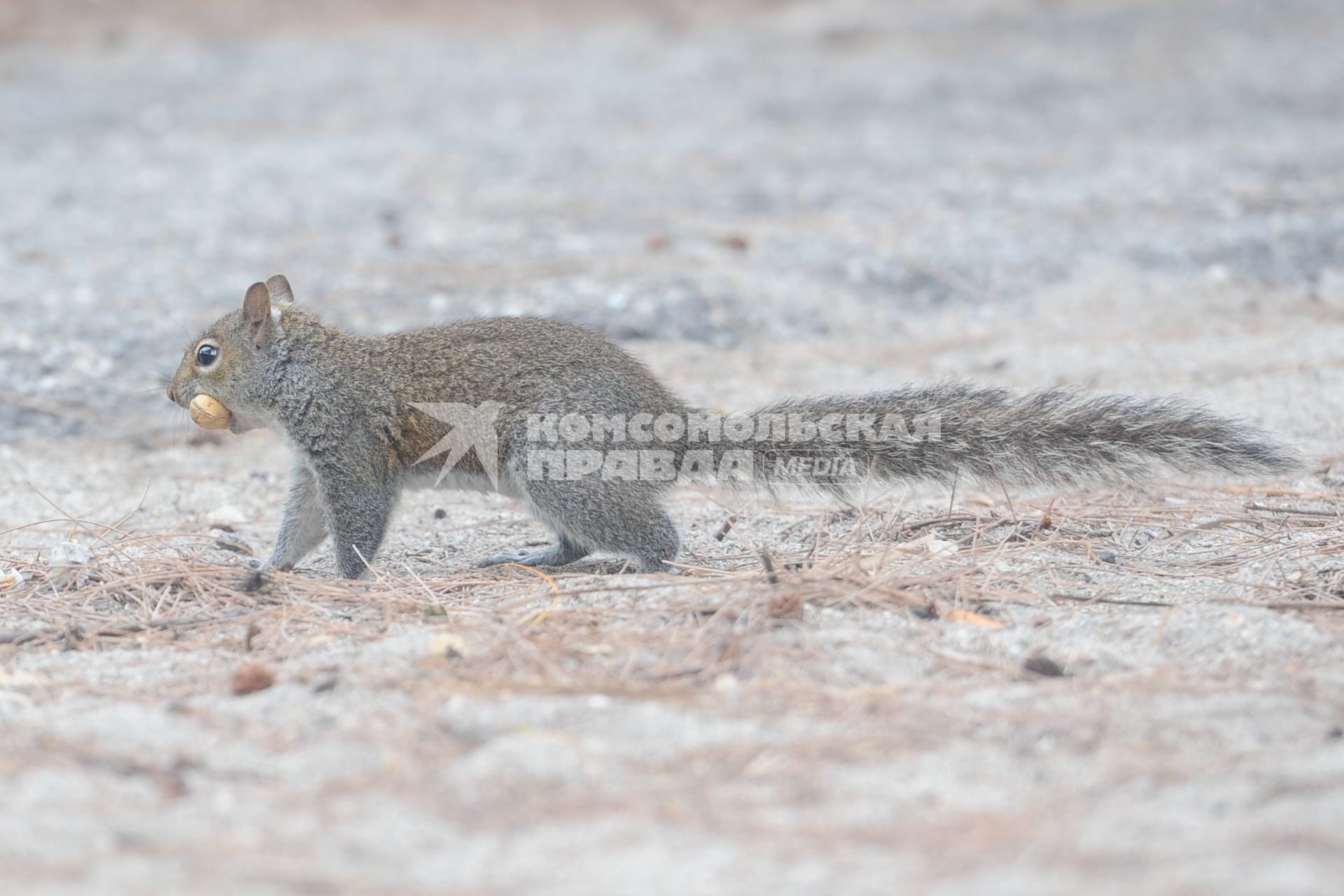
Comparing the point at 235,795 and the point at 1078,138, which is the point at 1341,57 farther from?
the point at 235,795

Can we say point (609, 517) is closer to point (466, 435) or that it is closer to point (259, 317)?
point (466, 435)

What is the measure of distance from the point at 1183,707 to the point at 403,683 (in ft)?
5.54

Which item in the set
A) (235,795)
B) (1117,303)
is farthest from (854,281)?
(235,795)

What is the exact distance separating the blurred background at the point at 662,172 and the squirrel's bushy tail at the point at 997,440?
7.94 ft

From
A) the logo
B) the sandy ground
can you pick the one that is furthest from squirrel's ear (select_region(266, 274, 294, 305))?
the logo

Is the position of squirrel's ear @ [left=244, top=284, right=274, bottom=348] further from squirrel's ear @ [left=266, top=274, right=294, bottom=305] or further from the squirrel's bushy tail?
the squirrel's bushy tail

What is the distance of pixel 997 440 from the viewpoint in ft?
12.7

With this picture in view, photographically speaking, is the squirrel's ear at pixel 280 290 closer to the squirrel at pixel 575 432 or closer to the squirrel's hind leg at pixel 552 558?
the squirrel at pixel 575 432

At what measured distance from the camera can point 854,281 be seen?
788 cm

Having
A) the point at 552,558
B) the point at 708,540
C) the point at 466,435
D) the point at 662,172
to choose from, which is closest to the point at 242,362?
the point at 466,435

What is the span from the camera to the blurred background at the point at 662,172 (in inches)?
290

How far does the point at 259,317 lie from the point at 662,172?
658 cm

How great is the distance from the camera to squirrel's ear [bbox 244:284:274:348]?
451 cm

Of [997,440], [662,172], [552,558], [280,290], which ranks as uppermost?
[662,172]
